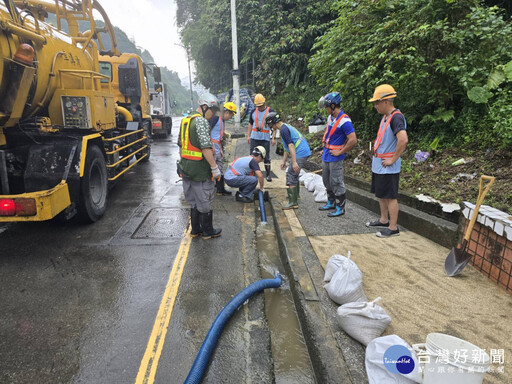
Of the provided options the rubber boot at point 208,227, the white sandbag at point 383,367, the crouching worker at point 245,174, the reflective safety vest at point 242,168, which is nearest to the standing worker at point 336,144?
the crouching worker at point 245,174

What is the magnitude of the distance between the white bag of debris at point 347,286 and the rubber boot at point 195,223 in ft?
7.79

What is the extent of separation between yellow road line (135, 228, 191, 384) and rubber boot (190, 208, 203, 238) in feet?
1.70

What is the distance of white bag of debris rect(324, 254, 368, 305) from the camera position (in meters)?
2.67

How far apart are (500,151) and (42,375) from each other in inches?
231

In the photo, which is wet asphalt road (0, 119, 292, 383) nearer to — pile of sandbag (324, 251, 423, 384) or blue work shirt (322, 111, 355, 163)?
pile of sandbag (324, 251, 423, 384)

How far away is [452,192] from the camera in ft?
14.5

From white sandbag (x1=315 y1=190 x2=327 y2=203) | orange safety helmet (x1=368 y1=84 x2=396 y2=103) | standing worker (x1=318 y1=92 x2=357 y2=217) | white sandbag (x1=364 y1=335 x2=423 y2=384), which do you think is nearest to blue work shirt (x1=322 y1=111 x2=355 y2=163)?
standing worker (x1=318 y1=92 x2=357 y2=217)

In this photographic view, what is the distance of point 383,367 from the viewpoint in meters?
1.89

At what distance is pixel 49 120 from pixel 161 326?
360 centimetres

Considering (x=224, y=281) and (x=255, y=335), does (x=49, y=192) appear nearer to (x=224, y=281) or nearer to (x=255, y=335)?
(x=224, y=281)

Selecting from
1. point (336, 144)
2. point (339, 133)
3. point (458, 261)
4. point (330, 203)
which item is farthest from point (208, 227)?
point (458, 261)

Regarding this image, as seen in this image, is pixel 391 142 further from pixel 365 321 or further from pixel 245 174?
pixel 245 174

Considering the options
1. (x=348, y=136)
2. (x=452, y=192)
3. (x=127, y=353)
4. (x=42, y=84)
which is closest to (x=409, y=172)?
(x=452, y=192)

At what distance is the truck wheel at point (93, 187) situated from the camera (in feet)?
15.5
